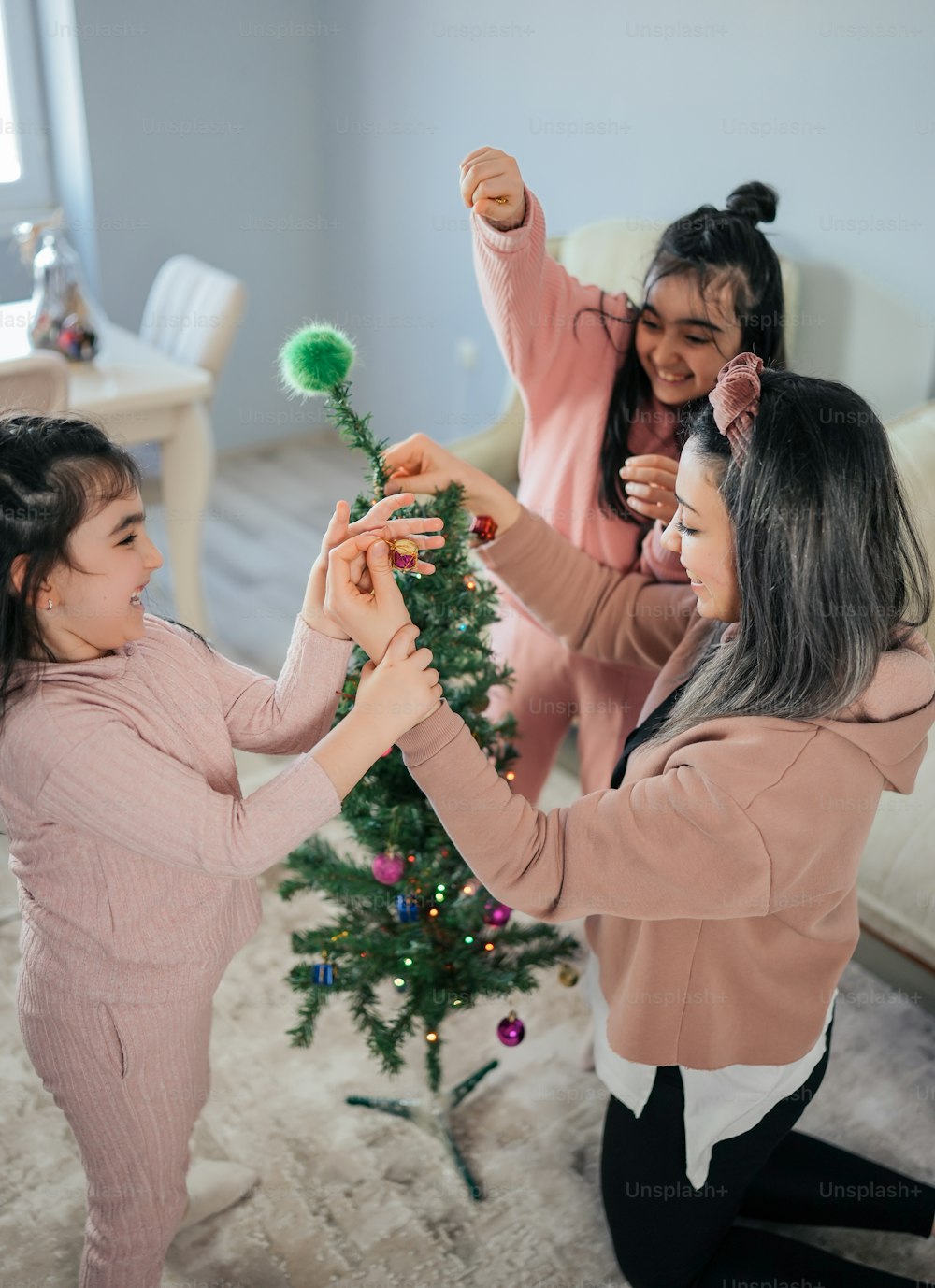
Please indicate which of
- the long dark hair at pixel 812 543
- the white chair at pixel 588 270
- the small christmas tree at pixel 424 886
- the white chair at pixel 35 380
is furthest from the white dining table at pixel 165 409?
the long dark hair at pixel 812 543

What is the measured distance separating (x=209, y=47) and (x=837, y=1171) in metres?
3.66

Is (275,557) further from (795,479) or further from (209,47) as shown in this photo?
(795,479)

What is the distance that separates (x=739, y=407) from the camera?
111 cm

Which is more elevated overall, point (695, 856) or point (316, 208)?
point (316, 208)

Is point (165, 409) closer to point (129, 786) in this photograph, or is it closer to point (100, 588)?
point (100, 588)

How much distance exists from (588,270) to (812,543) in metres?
1.88

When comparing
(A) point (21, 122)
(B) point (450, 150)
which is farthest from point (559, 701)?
(A) point (21, 122)

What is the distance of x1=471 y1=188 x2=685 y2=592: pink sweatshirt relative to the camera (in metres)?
1.62

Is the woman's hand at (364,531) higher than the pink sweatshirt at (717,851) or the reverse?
higher

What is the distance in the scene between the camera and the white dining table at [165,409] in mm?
2553

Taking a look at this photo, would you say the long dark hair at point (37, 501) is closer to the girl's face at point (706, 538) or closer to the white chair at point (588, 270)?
the girl's face at point (706, 538)

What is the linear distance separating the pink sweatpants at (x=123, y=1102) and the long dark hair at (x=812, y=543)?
697mm

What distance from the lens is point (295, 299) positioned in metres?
4.25

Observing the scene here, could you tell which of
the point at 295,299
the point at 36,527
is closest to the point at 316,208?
the point at 295,299
